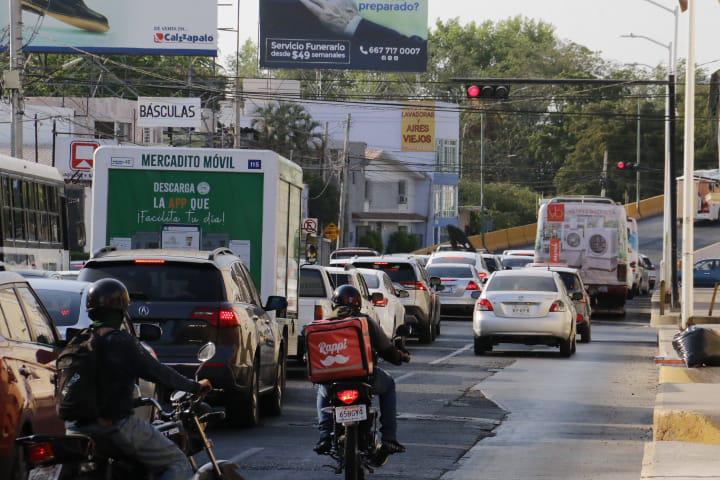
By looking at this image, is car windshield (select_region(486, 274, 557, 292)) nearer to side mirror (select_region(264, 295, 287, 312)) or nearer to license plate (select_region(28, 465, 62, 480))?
side mirror (select_region(264, 295, 287, 312))

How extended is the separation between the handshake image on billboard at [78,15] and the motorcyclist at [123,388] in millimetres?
52954

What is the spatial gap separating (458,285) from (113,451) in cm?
3383

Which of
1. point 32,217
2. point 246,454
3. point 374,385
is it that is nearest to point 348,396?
point 374,385

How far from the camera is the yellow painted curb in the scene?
13.9 metres

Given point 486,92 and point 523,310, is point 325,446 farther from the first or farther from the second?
point 486,92

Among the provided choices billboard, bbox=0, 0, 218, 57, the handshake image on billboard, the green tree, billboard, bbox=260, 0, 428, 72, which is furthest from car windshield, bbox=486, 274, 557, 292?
the green tree

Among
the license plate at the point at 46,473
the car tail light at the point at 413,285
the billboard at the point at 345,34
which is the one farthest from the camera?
the billboard at the point at 345,34

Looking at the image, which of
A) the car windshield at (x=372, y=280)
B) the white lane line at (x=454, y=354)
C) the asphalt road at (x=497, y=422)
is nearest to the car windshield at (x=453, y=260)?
the white lane line at (x=454, y=354)

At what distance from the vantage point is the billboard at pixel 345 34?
6203cm

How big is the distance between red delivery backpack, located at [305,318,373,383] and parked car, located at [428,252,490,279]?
1258 inches

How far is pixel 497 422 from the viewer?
1622 cm

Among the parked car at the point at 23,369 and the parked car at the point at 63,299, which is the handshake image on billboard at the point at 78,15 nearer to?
the parked car at the point at 63,299

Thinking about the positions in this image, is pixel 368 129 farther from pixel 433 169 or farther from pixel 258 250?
pixel 258 250

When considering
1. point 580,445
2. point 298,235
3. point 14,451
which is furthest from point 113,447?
point 298,235
